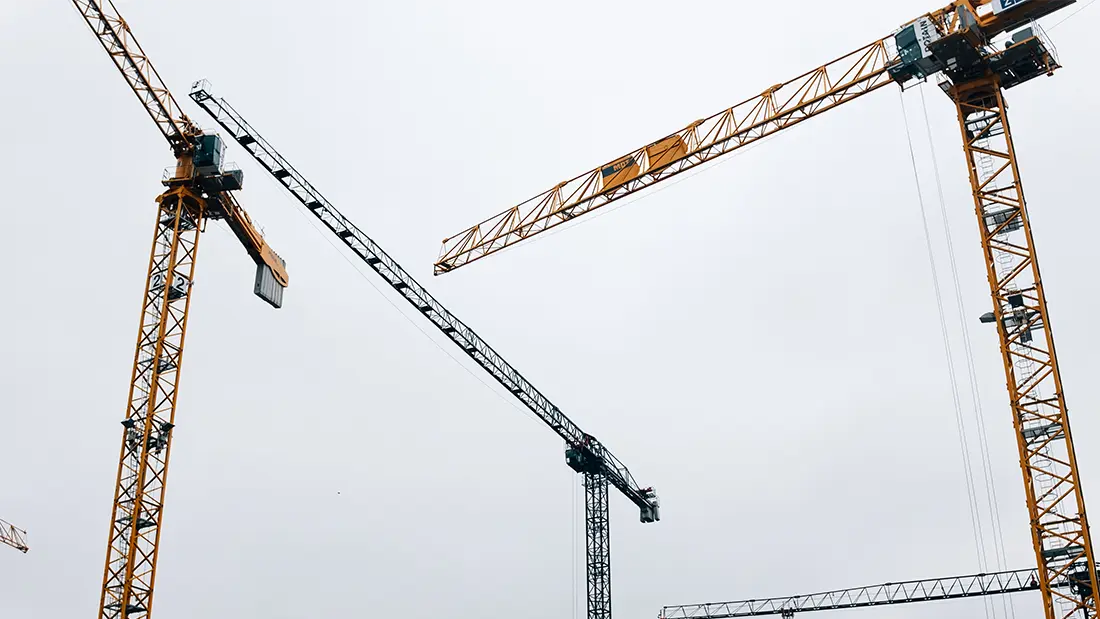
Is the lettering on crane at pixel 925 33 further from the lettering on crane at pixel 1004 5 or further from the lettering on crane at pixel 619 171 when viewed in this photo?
the lettering on crane at pixel 619 171

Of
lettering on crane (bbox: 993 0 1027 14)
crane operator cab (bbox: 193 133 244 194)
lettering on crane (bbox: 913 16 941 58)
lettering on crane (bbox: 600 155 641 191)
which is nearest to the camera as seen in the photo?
lettering on crane (bbox: 993 0 1027 14)

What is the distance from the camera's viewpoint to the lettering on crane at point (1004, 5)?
50500 mm

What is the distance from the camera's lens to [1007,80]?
5175 centimetres

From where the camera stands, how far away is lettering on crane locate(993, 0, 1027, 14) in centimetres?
A: 5050

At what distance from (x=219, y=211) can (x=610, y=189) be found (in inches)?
915

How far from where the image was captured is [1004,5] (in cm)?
5069

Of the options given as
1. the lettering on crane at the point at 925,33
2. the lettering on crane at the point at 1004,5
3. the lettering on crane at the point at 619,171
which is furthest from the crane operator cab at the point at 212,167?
the lettering on crane at the point at 1004,5

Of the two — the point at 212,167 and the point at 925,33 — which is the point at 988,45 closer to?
the point at 925,33

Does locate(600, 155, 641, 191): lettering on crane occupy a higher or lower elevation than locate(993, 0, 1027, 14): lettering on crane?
higher

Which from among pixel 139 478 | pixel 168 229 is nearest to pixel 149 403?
pixel 139 478

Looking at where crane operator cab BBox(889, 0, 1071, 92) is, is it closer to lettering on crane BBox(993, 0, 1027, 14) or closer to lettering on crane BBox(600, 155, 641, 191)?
lettering on crane BBox(993, 0, 1027, 14)

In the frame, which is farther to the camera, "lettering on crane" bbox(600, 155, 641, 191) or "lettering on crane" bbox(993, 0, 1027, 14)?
"lettering on crane" bbox(600, 155, 641, 191)

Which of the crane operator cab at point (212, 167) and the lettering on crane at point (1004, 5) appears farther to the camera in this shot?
the crane operator cab at point (212, 167)

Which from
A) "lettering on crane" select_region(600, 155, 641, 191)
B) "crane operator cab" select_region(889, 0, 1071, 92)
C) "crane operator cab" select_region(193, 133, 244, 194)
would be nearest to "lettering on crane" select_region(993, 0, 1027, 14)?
"crane operator cab" select_region(889, 0, 1071, 92)
